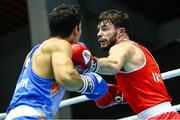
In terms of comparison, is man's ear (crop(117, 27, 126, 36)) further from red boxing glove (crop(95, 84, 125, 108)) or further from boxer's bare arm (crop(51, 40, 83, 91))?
boxer's bare arm (crop(51, 40, 83, 91))

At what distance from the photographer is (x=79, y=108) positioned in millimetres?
6797

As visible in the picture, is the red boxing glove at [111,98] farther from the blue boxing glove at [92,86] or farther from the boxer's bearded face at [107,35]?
the blue boxing glove at [92,86]

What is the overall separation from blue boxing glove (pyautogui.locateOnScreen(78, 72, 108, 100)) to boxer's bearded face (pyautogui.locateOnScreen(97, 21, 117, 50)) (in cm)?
42

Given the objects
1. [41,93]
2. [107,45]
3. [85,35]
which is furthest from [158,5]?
[41,93]

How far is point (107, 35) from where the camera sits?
2988mm

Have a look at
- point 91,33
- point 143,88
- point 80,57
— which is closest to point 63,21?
point 80,57

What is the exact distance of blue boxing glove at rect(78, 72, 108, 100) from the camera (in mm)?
2443

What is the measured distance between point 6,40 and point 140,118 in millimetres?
8166

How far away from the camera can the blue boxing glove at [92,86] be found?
8.02 ft

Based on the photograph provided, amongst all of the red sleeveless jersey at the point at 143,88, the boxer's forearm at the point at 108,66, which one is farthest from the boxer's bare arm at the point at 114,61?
the red sleeveless jersey at the point at 143,88

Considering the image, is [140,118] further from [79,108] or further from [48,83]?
[79,108]

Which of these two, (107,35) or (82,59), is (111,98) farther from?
(82,59)

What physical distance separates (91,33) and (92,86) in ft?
10.5

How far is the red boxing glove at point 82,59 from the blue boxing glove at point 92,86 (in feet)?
0.17
